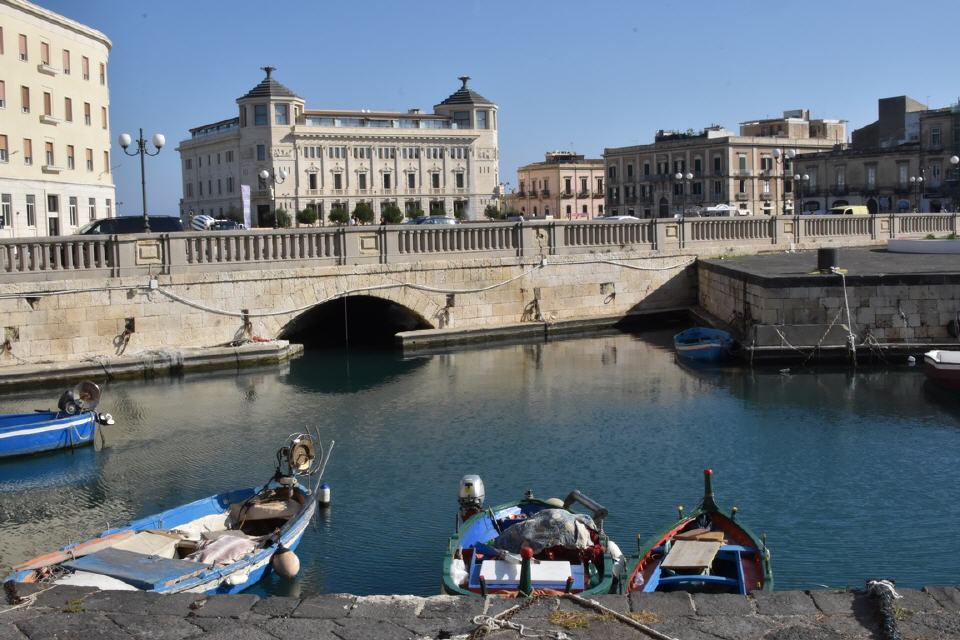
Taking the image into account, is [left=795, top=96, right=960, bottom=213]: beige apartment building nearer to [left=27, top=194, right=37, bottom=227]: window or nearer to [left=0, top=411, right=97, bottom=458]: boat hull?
[left=27, top=194, right=37, bottom=227]: window

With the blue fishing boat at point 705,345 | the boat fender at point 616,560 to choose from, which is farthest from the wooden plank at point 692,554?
the blue fishing boat at point 705,345

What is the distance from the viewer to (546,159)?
121250 millimetres

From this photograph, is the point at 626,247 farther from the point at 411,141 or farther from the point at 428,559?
the point at 411,141

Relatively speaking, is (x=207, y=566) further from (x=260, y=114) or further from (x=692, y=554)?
(x=260, y=114)

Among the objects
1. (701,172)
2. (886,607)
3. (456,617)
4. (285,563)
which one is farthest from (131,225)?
(701,172)

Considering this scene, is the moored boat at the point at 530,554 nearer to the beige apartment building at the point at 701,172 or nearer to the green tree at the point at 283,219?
the green tree at the point at 283,219

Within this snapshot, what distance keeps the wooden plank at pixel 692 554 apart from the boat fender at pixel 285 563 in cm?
383

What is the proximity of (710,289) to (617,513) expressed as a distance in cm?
1720

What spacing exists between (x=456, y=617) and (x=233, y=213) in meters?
105

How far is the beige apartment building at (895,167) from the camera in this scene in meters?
75.6

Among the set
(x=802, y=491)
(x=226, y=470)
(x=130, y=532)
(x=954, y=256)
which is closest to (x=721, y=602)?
(x=130, y=532)

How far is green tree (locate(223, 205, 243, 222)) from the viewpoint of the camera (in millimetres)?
105869

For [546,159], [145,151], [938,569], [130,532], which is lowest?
[938,569]

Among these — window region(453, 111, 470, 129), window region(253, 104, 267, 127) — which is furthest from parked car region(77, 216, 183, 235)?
window region(453, 111, 470, 129)
